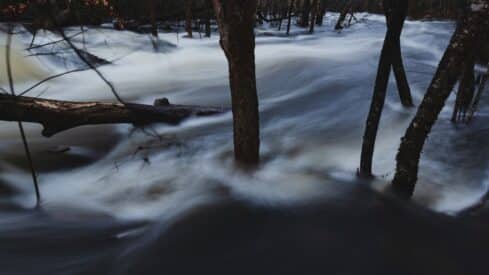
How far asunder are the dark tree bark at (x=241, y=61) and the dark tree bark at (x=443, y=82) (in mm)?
1313

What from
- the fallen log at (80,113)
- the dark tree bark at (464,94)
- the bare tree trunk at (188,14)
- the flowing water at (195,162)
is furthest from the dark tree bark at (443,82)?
the bare tree trunk at (188,14)

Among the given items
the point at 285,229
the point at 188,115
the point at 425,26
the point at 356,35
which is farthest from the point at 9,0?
the point at 425,26

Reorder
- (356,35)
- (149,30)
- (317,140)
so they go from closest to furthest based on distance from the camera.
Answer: (317,140), (149,30), (356,35)

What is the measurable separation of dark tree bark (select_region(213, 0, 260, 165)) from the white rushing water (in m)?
0.55

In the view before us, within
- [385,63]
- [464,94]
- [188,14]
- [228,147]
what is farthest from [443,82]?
[188,14]

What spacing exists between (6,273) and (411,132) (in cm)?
312

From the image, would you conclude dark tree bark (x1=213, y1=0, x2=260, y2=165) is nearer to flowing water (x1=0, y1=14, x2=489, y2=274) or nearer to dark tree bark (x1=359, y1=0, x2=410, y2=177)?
flowing water (x1=0, y1=14, x2=489, y2=274)

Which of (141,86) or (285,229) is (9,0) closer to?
(141,86)

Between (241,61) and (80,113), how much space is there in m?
2.28

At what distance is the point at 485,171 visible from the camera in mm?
4324

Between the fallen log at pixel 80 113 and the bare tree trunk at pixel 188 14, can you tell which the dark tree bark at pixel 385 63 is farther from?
the bare tree trunk at pixel 188 14

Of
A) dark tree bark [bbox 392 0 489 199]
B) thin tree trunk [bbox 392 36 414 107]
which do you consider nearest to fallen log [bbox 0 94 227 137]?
thin tree trunk [bbox 392 36 414 107]

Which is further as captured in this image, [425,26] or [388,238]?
[425,26]

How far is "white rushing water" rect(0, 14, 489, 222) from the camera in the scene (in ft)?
13.4
